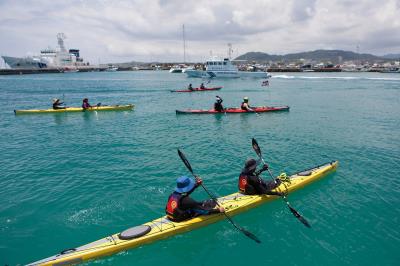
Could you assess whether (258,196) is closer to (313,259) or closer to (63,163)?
(313,259)

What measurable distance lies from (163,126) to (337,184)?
57.9 feet

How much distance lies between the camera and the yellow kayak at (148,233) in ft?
28.9

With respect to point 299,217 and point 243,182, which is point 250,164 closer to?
point 243,182

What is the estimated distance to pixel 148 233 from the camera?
9828 millimetres

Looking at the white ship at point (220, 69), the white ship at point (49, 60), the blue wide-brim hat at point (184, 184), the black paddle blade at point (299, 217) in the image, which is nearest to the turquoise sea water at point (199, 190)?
the black paddle blade at point (299, 217)

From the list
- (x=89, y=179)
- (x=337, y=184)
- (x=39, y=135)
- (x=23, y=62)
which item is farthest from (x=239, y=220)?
(x=23, y=62)

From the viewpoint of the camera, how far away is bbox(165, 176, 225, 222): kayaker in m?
9.87

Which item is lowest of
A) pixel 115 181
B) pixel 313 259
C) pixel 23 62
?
pixel 313 259

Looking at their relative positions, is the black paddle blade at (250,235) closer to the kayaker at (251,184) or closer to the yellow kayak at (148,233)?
the yellow kayak at (148,233)

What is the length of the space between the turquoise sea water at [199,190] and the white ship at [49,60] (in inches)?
6391

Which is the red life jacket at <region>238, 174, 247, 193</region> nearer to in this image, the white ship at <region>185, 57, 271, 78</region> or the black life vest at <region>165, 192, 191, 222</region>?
the black life vest at <region>165, 192, 191, 222</region>

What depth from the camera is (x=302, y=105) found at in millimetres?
41625

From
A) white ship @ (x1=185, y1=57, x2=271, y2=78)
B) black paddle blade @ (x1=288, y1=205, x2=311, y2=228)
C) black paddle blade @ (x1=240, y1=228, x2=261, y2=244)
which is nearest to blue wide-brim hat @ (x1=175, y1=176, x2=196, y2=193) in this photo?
black paddle blade @ (x1=240, y1=228, x2=261, y2=244)

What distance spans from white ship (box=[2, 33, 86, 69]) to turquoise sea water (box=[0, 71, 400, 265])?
162328mm
